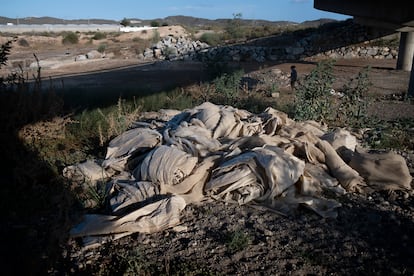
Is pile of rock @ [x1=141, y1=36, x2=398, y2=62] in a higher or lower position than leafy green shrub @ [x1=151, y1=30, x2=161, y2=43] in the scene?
lower

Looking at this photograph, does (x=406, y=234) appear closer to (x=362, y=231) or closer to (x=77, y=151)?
(x=362, y=231)

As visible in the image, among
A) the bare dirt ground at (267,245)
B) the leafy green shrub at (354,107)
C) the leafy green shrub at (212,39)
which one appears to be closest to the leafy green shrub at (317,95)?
the leafy green shrub at (354,107)

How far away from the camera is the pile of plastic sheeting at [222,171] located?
4480mm

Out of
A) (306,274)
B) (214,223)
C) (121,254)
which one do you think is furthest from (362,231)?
(121,254)

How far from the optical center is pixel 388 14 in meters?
16.4

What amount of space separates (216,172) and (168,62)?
26851 mm

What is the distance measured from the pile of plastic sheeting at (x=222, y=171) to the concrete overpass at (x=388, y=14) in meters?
11.4

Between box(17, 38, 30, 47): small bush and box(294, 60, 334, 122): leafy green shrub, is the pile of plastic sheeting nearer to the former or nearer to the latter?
box(294, 60, 334, 122): leafy green shrub

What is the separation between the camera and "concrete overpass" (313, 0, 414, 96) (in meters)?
15.4

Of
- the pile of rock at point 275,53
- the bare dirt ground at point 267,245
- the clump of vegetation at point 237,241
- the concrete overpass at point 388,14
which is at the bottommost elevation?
the pile of rock at point 275,53

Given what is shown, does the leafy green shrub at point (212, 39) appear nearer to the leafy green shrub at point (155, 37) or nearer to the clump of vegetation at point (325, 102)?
the leafy green shrub at point (155, 37)

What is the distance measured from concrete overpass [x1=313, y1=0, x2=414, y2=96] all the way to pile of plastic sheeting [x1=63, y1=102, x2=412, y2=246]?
11356 millimetres

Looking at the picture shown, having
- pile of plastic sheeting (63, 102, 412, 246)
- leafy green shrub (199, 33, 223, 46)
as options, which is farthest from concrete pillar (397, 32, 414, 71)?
pile of plastic sheeting (63, 102, 412, 246)

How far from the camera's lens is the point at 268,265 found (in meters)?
3.61
